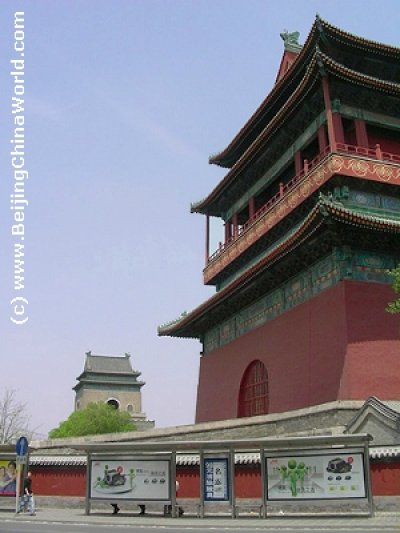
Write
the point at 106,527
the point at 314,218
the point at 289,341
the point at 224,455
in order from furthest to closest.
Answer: the point at 289,341
the point at 314,218
the point at 224,455
the point at 106,527

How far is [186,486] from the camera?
14812 mm

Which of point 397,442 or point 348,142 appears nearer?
point 397,442

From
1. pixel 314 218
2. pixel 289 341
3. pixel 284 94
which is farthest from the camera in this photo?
pixel 284 94

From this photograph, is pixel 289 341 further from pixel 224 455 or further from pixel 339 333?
pixel 224 455

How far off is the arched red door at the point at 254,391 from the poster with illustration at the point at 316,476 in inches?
343

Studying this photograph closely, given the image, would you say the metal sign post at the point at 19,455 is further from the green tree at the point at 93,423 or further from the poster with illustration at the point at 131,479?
the green tree at the point at 93,423

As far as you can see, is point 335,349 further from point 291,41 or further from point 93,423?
point 93,423

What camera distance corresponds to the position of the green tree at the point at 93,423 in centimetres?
4563

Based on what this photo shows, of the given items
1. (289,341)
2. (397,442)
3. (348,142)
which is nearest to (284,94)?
(348,142)

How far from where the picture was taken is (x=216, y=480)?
13422 mm

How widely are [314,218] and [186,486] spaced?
7.79 m

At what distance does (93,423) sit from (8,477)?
98.6ft

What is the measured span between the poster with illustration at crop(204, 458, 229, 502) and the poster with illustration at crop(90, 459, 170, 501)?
3.08 ft

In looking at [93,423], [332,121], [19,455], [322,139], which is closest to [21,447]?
[19,455]
